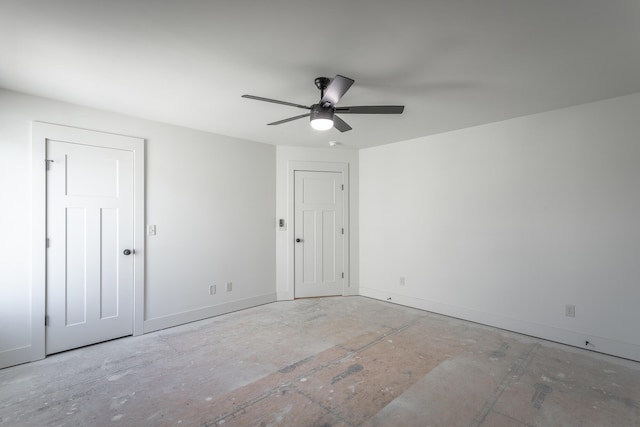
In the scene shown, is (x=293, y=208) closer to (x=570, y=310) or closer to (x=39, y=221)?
(x=39, y=221)

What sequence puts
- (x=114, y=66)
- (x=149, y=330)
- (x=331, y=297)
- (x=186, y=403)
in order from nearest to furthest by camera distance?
1. (x=186, y=403)
2. (x=114, y=66)
3. (x=149, y=330)
4. (x=331, y=297)

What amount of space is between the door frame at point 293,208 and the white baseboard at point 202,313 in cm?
57

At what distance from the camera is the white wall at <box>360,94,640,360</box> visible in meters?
2.94

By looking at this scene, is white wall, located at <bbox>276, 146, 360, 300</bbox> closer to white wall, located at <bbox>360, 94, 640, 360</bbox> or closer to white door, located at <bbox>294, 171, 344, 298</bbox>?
white door, located at <bbox>294, 171, 344, 298</bbox>

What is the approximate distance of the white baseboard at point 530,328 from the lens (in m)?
2.91

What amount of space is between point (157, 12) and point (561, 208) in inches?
157

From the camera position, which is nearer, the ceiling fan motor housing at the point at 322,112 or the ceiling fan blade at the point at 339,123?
the ceiling fan motor housing at the point at 322,112

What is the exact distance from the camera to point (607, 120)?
299cm

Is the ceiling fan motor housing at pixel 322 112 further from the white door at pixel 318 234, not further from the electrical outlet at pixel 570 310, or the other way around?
the electrical outlet at pixel 570 310

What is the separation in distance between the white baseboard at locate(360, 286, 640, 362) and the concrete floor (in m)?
0.13

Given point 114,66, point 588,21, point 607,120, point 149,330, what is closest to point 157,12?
point 114,66

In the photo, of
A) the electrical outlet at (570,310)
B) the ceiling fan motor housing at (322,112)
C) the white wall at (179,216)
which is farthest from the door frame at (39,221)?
the electrical outlet at (570,310)

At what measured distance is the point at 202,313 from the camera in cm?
401

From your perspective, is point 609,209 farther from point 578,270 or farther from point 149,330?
point 149,330
